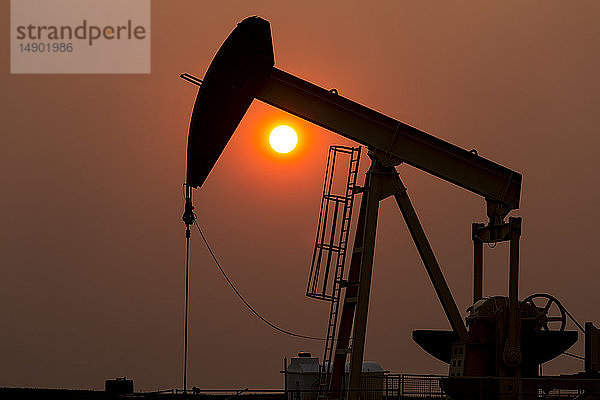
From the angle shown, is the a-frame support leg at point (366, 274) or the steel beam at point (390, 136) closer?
the a-frame support leg at point (366, 274)

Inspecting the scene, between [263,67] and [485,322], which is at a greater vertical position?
[263,67]

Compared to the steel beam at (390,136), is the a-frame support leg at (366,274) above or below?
below

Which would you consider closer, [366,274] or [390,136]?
[366,274]

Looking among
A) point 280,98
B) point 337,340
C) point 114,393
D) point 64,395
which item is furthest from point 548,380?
→ point 64,395

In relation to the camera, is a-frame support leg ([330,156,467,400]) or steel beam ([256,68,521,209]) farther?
steel beam ([256,68,521,209])

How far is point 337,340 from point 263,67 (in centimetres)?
626

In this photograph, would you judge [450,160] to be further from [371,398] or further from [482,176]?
[371,398]

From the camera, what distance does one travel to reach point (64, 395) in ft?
126

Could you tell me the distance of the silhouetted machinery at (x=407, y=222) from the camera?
19047 mm

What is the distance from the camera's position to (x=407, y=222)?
20328 mm

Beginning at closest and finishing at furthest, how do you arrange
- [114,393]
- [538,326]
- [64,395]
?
[538,326] → [114,393] → [64,395]

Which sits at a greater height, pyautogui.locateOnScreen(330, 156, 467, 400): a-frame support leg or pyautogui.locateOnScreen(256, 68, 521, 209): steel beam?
pyautogui.locateOnScreen(256, 68, 521, 209): steel beam

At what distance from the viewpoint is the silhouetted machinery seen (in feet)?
62.5

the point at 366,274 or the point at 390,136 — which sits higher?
the point at 390,136
